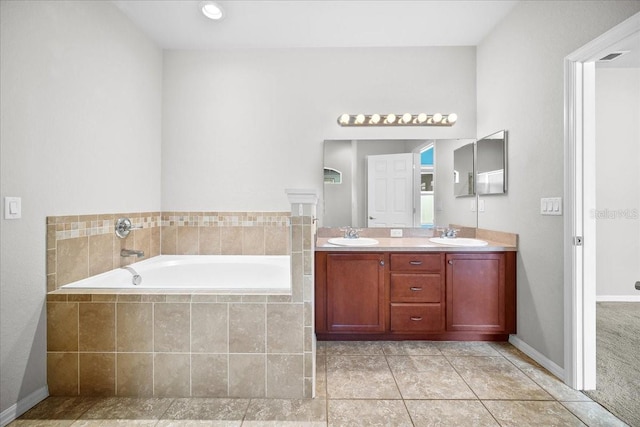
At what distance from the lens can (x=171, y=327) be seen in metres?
1.72

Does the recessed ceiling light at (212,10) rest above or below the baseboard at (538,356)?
above

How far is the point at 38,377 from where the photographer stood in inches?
66.5

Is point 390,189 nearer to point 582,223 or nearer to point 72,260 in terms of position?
point 582,223

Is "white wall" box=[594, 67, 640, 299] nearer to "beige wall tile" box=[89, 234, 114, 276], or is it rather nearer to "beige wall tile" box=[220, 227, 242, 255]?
"beige wall tile" box=[220, 227, 242, 255]

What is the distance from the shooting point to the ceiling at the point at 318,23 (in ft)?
7.63

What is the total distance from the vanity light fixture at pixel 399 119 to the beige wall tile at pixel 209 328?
6.66ft

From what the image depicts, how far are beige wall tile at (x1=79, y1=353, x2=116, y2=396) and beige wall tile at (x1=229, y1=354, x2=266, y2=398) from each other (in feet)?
2.19

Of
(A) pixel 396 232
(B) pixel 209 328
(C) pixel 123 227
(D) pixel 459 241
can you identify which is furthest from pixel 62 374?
(D) pixel 459 241

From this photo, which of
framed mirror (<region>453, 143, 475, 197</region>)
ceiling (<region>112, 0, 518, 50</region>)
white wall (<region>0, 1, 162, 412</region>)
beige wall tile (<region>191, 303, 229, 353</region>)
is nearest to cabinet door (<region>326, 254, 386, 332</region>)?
beige wall tile (<region>191, 303, 229, 353</region>)

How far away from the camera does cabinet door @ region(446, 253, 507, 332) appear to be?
239cm

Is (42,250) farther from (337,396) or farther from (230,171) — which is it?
(337,396)

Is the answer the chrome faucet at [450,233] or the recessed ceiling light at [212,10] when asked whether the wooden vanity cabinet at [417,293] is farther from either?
the recessed ceiling light at [212,10]

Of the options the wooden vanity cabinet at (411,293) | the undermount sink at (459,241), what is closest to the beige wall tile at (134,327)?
the wooden vanity cabinet at (411,293)

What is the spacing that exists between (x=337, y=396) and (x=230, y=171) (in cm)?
212
